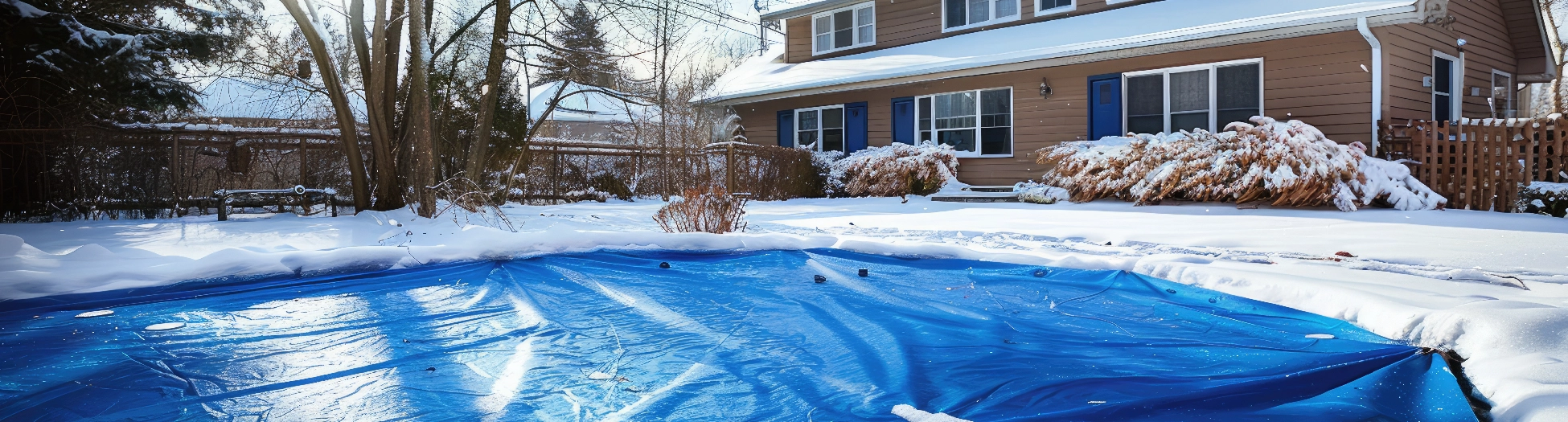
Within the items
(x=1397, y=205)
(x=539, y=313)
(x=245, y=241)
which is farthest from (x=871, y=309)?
(x=1397, y=205)

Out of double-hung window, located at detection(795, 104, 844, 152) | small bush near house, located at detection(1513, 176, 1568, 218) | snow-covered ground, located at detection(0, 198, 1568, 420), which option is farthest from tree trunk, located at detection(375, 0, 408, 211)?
small bush near house, located at detection(1513, 176, 1568, 218)

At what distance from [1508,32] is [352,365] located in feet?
55.0

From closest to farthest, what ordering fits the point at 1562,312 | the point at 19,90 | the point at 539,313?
the point at 1562,312 → the point at 539,313 → the point at 19,90

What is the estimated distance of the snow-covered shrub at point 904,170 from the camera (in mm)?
13148

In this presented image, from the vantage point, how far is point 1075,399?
7.31ft

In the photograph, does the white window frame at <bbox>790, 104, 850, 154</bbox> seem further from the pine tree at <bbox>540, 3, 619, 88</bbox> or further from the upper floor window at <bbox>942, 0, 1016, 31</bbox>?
the pine tree at <bbox>540, 3, 619, 88</bbox>

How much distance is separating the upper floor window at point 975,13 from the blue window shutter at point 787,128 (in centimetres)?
341

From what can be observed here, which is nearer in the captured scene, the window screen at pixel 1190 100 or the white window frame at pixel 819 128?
the window screen at pixel 1190 100

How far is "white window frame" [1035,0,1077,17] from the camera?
13.7 meters

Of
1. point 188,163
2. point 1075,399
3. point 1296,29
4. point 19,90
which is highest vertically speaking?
point 1296,29

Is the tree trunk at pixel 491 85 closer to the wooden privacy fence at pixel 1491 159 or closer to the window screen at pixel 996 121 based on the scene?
the window screen at pixel 996 121

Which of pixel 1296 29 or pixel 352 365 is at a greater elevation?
pixel 1296 29

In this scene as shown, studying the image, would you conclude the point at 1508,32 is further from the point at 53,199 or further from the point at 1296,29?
the point at 53,199

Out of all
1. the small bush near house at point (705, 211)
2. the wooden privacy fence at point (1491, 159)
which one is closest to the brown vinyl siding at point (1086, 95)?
the wooden privacy fence at point (1491, 159)
